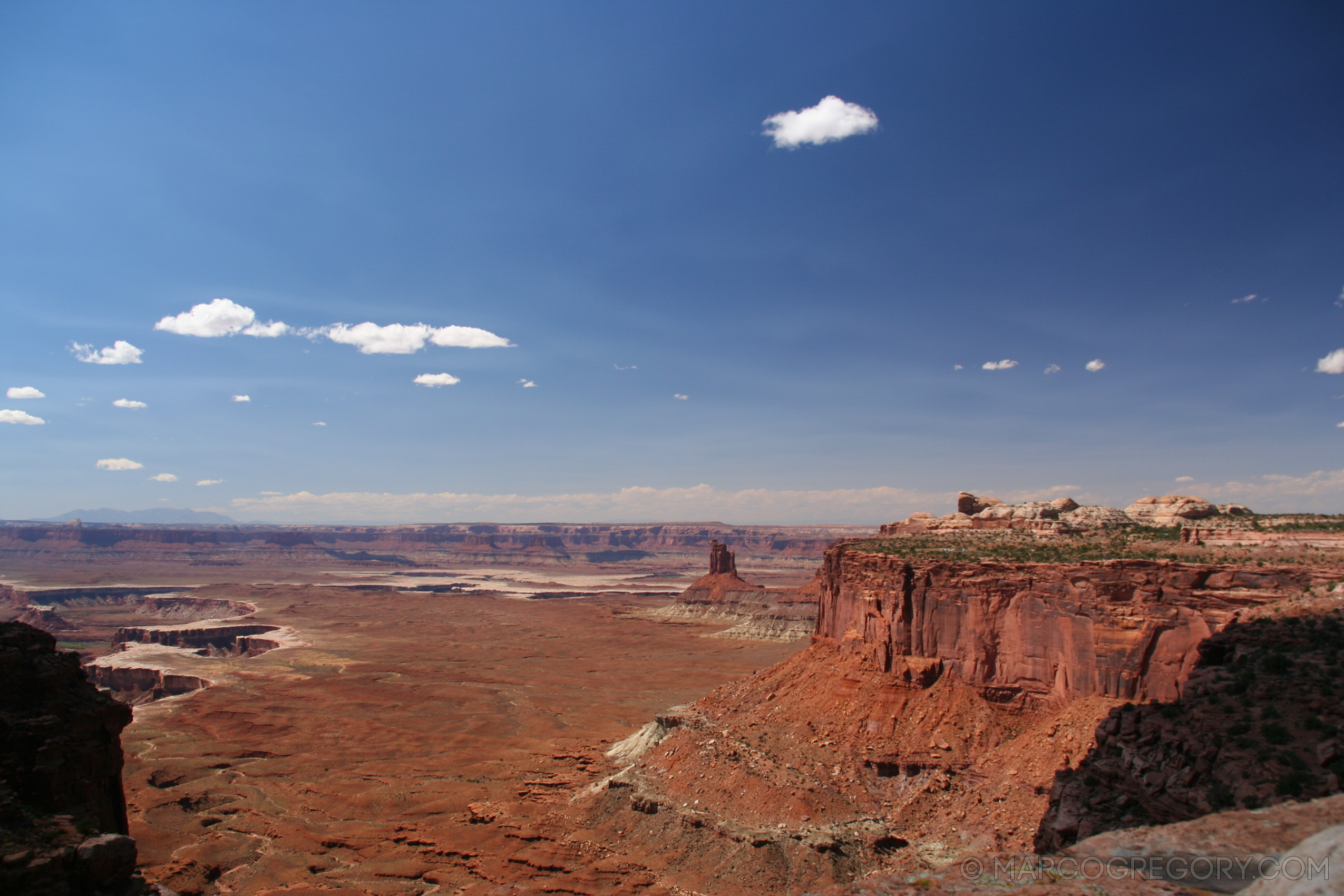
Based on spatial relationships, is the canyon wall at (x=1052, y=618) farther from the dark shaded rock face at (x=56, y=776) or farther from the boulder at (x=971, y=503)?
the dark shaded rock face at (x=56, y=776)

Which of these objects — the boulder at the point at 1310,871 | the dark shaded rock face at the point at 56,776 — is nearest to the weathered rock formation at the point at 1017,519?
the boulder at the point at 1310,871

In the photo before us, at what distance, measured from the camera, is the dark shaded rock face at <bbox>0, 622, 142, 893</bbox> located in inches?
519

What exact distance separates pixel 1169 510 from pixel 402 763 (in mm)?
55028

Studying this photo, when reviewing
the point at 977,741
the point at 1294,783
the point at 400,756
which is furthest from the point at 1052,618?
the point at 400,756

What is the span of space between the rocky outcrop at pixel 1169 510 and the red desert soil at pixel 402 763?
33050 millimetres

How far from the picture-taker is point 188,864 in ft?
106

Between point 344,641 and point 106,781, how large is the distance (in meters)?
102

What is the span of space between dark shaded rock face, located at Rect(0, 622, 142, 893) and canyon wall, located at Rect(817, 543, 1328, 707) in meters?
31.9

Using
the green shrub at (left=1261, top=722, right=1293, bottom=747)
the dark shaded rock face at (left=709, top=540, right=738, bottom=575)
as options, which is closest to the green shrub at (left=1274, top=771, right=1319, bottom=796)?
the green shrub at (left=1261, top=722, right=1293, bottom=747)

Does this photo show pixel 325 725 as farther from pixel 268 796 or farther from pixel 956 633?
pixel 956 633

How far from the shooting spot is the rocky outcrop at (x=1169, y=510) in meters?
35.0

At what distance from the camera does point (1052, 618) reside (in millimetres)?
28391

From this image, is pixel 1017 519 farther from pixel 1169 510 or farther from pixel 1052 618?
pixel 1052 618

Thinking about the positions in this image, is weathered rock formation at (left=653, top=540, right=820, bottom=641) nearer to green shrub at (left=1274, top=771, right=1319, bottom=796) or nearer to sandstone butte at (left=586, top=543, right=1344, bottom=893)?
sandstone butte at (left=586, top=543, right=1344, bottom=893)
